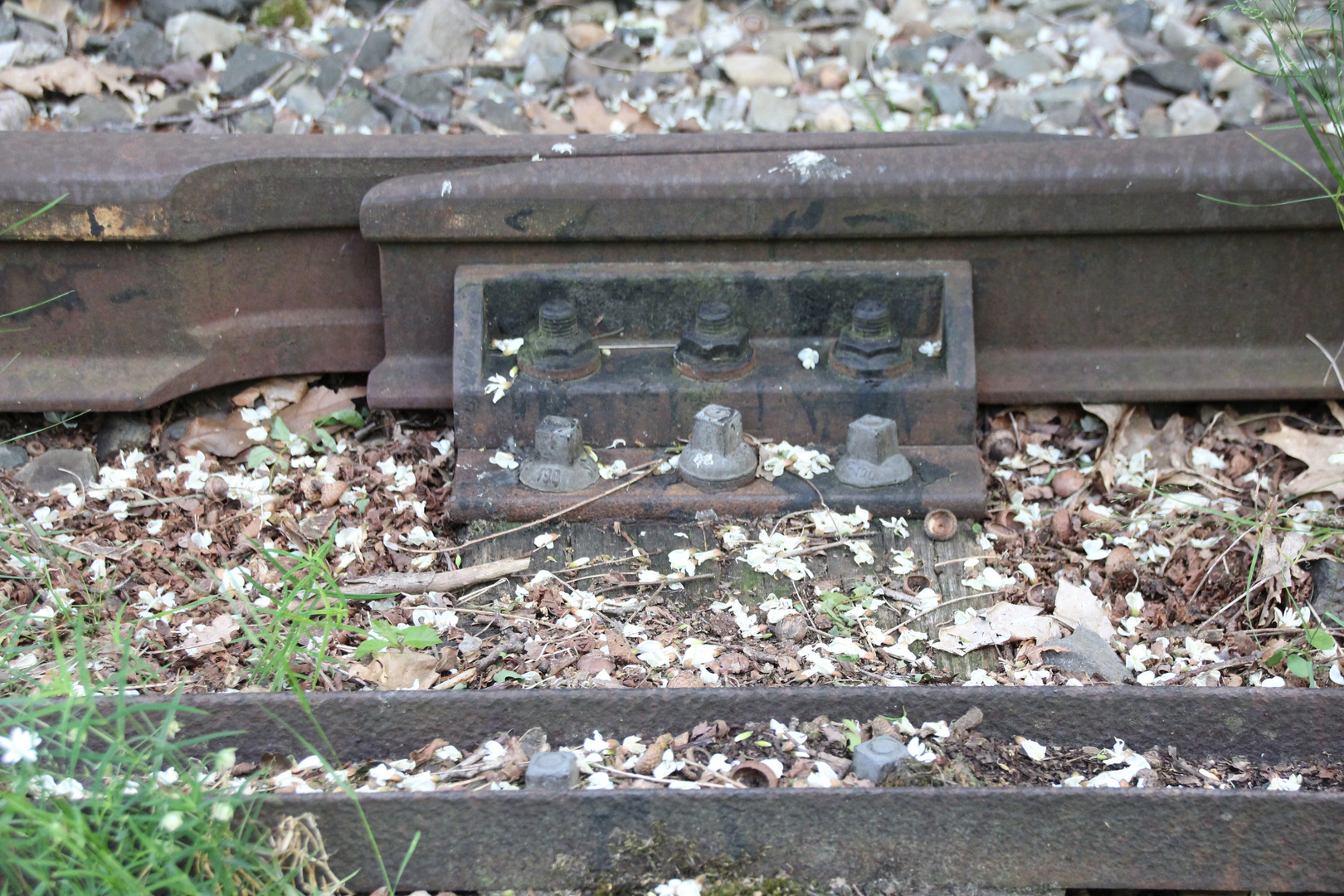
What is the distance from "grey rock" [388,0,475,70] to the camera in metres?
4.02

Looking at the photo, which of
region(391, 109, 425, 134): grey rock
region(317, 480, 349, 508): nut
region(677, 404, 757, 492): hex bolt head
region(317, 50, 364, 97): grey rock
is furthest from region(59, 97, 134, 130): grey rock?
region(677, 404, 757, 492): hex bolt head

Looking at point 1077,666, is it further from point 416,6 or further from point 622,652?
point 416,6

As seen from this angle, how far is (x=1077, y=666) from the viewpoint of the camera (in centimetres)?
243

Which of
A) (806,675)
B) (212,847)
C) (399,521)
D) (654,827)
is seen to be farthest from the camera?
(399,521)

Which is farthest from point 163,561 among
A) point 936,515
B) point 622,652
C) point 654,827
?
point 936,515

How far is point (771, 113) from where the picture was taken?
380 centimetres

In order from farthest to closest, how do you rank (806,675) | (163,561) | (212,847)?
(163,561), (806,675), (212,847)

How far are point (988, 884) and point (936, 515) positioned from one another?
1049 mm

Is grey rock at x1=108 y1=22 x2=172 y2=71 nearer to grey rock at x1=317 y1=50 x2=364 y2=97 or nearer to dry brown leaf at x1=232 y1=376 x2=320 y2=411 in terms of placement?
grey rock at x1=317 y1=50 x2=364 y2=97

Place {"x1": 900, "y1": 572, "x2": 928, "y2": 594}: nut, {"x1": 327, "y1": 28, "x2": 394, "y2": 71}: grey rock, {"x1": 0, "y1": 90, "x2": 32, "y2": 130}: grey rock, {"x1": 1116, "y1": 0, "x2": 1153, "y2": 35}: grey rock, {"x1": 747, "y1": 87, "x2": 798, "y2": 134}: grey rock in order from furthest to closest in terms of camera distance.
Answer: {"x1": 1116, "y1": 0, "x2": 1153, "y2": 35}: grey rock
{"x1": 327, "y1": 28, "x2": 394, "y2": 71}: grey rock
{"x1": 747, "y1": 87, "x2": 798, "y2": 134}: grey rock
{"x1": 0, "y1": 90, "x2": 32, "y2": 130}: grey rock
{"x1": 900, "y1": 572, "x2": 928, "y2": 594}: nut

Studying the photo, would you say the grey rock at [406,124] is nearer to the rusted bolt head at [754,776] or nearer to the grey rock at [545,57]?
the grey rock at [545,57]

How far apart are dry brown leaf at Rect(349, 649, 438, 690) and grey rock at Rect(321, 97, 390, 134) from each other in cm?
193

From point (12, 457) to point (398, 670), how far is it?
4.42 feet

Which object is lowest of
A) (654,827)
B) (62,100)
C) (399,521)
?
(399,521)
